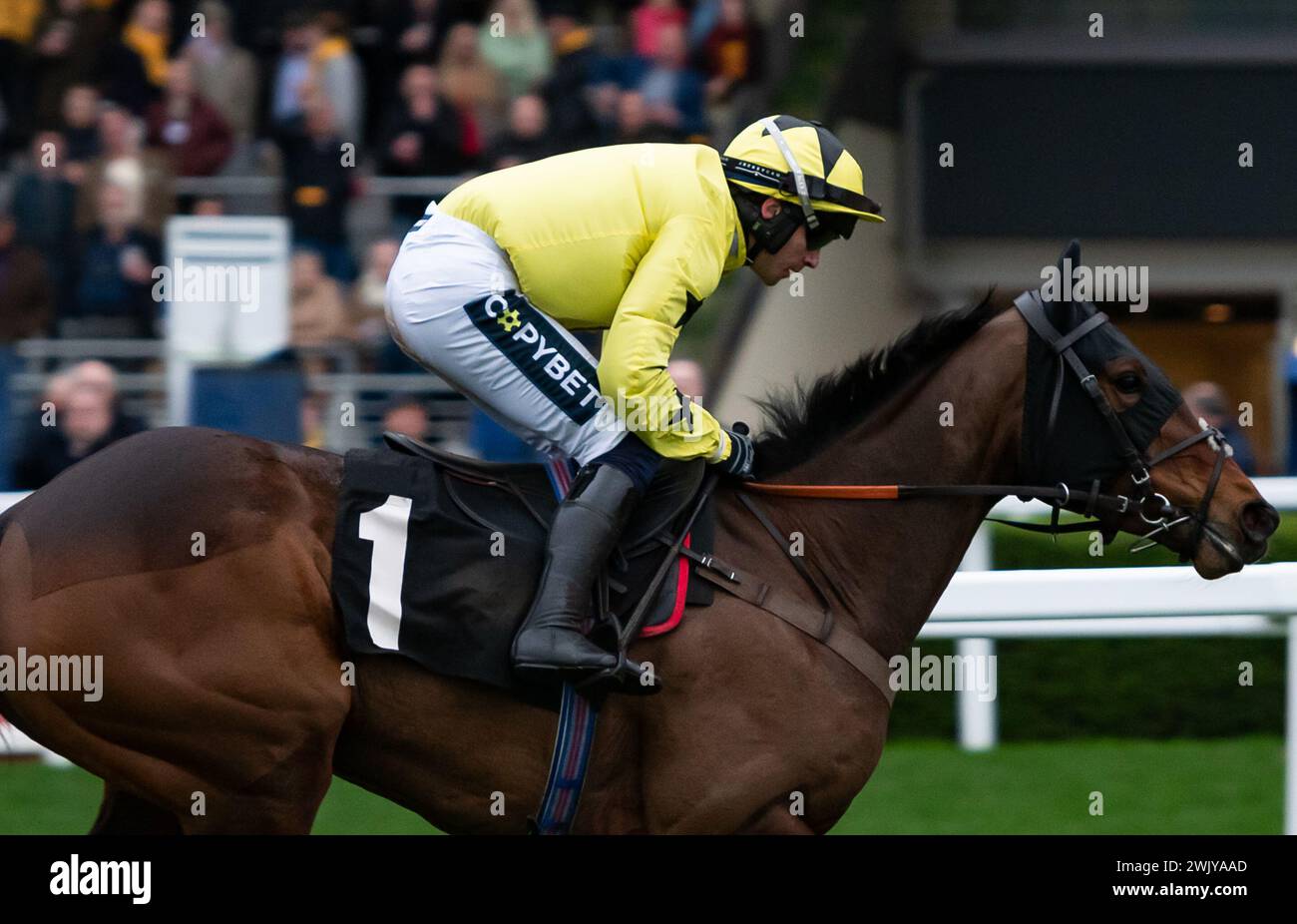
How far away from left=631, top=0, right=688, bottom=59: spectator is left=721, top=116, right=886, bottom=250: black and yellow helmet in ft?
16.7

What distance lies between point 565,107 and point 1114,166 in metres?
4.25

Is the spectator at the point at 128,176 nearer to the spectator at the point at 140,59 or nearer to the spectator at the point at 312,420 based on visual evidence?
the spectator at the point at 140,59

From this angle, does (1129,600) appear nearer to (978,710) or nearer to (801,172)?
(978,710)

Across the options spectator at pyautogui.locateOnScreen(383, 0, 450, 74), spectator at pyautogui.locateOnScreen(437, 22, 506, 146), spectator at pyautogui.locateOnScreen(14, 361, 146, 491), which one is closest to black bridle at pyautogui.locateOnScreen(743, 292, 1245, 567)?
spectator at pyautogui.locateOnScreen(14, 361, 146, 491)

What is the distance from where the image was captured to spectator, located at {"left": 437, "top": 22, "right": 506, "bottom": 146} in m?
8.38

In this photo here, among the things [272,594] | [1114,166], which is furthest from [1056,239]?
[272,594]

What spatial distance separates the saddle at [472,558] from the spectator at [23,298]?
444 cm

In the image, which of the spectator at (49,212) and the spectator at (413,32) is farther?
the spectator at (413,32)

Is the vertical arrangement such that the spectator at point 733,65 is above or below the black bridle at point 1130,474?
above

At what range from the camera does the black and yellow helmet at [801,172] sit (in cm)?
382

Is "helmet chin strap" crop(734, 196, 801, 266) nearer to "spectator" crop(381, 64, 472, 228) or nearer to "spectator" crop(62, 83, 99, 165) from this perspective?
"spectator" crop(381, 64, 472, 228)

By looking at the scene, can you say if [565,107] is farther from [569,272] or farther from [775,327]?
[569,272]

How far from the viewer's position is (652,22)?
8.94 metres

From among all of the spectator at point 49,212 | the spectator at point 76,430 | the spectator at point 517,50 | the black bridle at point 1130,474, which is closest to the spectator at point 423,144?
the spectator at point 517,50
